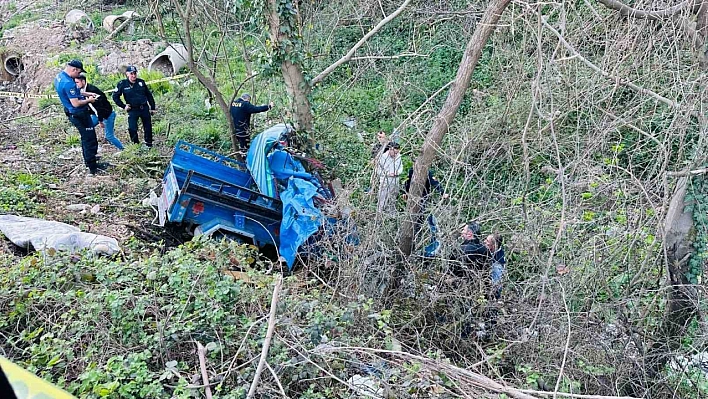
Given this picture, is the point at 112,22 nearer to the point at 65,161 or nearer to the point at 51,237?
the point at 65,161

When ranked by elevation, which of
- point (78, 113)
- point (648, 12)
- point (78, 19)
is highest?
point (648, 12)

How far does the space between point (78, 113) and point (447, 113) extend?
529 cm

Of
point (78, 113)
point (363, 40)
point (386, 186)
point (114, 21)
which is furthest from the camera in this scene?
point (114, 21)

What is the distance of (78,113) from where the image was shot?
858cm

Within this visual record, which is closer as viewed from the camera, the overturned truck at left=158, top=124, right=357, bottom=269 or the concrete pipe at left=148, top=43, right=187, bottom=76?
the overturned truck at left=158, top=124, right=357, bottom=269

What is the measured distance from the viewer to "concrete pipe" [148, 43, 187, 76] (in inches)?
540

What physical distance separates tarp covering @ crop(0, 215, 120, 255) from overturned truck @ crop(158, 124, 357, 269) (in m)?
1.02

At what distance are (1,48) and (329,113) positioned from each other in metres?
8.91

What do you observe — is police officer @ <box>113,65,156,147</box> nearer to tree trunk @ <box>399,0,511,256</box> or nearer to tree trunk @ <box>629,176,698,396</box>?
tree trunk @ <box>399,0,511,256</box>

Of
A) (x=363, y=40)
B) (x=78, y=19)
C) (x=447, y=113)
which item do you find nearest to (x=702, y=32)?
(x=447, y=113)

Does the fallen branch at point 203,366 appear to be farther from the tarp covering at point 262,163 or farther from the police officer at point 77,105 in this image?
the police officer at point 77,105

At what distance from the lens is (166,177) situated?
7652 mm

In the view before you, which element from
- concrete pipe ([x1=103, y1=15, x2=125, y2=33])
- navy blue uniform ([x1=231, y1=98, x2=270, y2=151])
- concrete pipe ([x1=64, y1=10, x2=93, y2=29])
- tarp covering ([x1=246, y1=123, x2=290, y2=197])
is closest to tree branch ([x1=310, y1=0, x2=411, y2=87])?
navy blue uniform ([x1=231, y1=98, x2=270, y2=151])

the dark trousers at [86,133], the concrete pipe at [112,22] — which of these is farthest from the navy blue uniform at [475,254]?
the concrete pipe at [112,22]
